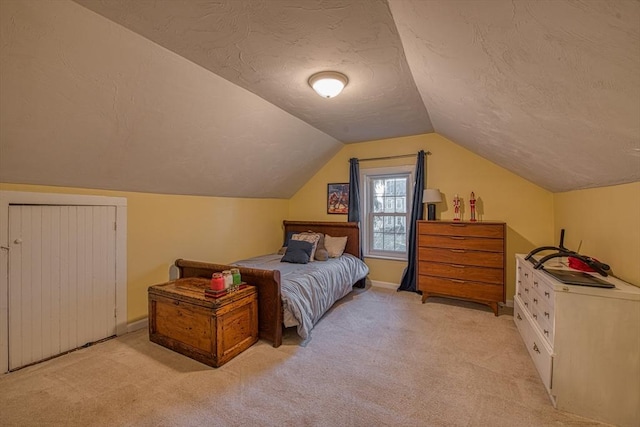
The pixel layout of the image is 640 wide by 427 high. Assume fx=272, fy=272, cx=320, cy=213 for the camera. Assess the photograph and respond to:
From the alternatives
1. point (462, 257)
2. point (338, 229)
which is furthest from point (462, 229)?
point (338, 229)

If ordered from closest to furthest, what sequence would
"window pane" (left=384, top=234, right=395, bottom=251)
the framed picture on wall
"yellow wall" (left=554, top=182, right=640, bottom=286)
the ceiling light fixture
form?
"yellow wall" (left=554, top=182, right=640, bottom=286), the ceiling light fixture, "window pane" (left=384, top=234, right=395, bottom=251), the framed picture on wall

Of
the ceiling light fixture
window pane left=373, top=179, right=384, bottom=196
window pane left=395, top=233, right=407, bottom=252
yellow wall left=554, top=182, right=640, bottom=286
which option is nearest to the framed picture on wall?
window pane left=373, top=179, right=384, bottom=196

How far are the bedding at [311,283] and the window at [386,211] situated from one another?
538 mm

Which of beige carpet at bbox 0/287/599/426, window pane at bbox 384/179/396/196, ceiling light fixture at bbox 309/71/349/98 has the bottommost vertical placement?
beige carpet at bbox 0/287/599/426

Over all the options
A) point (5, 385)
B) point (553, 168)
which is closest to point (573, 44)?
point (553, 168)

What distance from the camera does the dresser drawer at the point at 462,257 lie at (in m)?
3.20

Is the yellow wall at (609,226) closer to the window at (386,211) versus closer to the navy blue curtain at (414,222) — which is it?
the navy blue curtain at (414,222)

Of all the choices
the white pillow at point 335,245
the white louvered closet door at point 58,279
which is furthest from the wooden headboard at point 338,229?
the white louvered closet door at point 58,279

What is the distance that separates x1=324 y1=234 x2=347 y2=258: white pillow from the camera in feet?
13.6

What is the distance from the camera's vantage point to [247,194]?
4.26m

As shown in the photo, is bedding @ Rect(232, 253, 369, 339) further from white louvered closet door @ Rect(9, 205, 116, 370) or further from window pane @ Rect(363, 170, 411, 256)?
white louvered closet door @ Rect(9, 205, 116, 370)

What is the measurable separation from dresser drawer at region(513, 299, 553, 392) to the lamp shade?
1.51 metres

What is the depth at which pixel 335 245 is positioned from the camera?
4.25 m

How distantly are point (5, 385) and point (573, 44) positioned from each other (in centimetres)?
382
